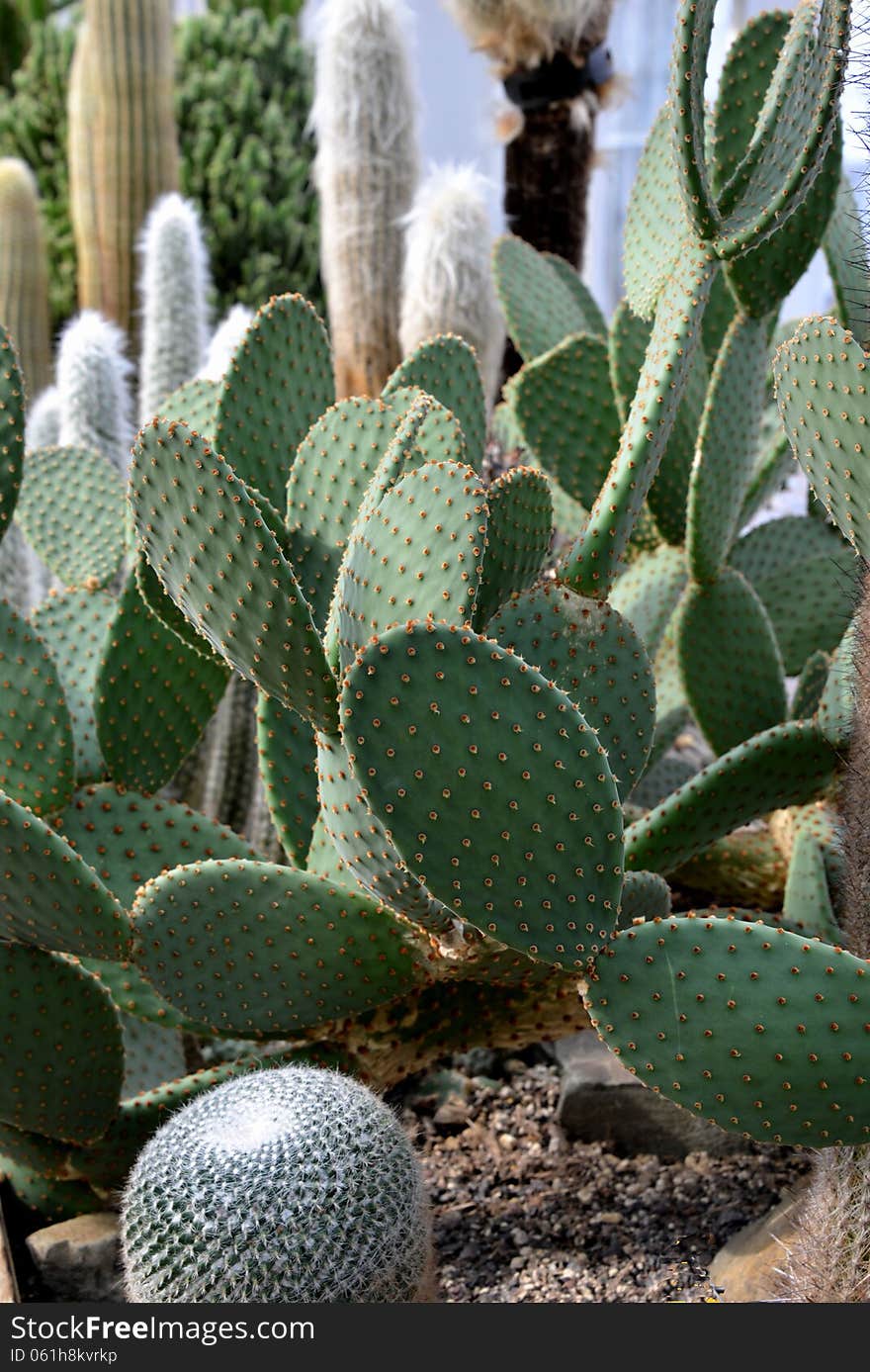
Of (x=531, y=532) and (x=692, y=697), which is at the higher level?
(x=531, y=532)

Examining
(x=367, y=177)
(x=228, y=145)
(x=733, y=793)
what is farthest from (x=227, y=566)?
(x=228, y=145)

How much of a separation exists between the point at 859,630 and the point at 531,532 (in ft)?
1.51

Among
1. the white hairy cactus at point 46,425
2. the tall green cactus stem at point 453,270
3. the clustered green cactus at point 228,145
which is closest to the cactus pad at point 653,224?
the tall green cactus stem at point 453,270

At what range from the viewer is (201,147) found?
27.2ft

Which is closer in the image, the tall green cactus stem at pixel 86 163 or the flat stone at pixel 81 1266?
the flat stone at pixel 81 1266

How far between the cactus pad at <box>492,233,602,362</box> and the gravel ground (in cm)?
150

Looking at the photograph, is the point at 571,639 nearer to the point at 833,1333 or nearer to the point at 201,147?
the point at 833,1333

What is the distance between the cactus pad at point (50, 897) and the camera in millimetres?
1735

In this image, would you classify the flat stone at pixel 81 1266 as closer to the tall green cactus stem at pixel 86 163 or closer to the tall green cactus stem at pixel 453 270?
the tall green cactus stem at pixel 453 270

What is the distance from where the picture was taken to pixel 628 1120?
2.27m

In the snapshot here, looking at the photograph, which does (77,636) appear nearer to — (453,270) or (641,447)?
(641,447)

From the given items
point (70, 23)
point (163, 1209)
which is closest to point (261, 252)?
point (70, 23)

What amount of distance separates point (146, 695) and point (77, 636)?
283 mm

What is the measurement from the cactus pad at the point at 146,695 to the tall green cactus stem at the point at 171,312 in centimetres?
195
